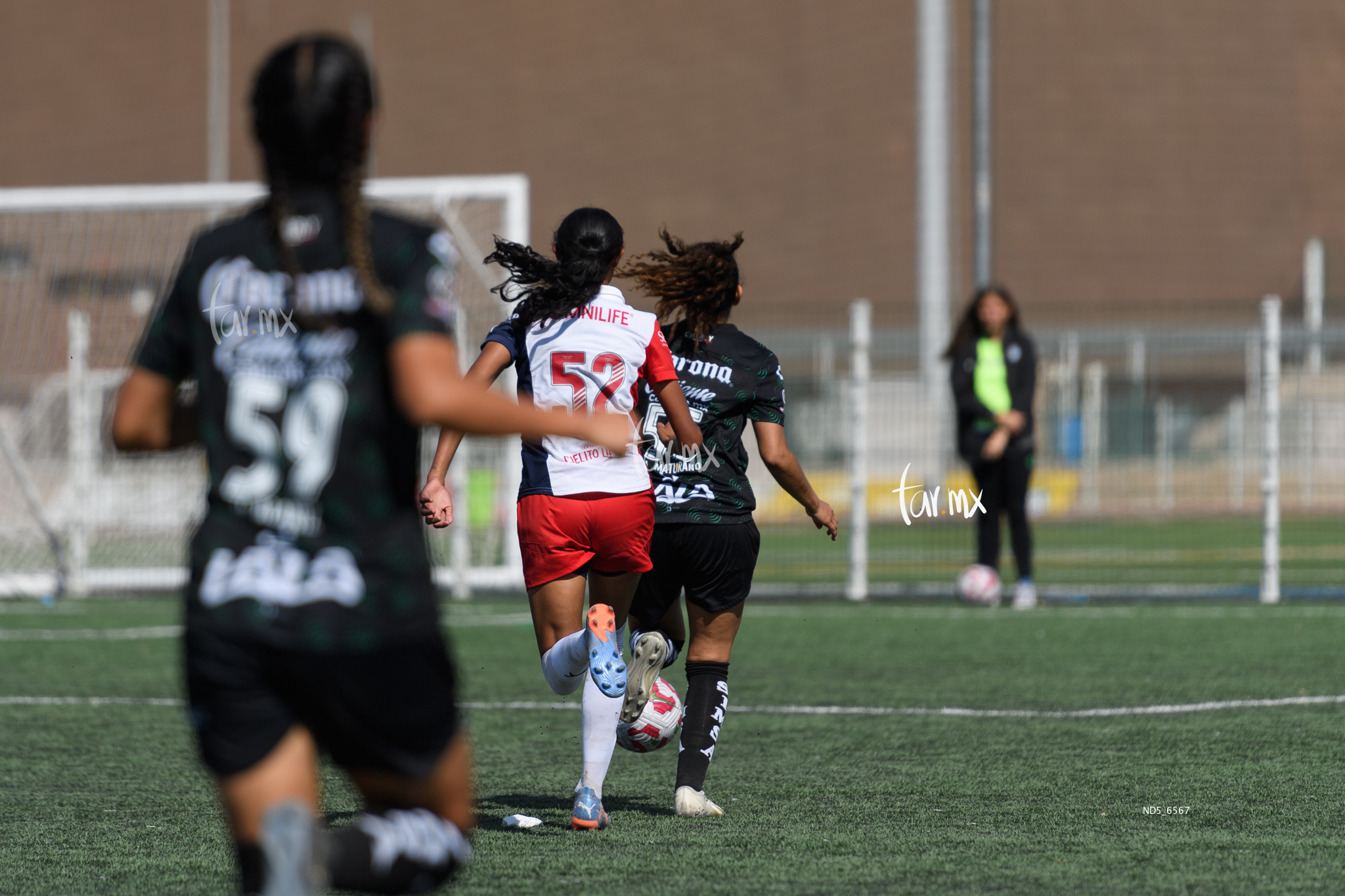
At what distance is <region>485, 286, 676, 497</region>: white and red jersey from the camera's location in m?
5.11

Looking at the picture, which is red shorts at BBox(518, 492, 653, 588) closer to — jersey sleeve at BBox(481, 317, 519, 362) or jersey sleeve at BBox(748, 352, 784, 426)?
jersey sleeve at BBox(481, 317, 519, 362)

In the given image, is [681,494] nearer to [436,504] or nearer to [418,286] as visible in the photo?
[436,504]

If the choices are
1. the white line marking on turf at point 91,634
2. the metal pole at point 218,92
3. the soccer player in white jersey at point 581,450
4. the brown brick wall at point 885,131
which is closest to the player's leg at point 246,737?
the soccer player in white jersey at point 581,450

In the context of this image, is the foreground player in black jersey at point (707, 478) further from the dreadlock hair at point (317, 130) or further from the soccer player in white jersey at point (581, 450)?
the dreadlock hair at point (317, 130)

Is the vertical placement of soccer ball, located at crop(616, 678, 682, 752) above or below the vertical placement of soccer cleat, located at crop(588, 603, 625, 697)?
below

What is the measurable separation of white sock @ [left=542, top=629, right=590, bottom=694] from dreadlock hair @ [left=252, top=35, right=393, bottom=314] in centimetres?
244

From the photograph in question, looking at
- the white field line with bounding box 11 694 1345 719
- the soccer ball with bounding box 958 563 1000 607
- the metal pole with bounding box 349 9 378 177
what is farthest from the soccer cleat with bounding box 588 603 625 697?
the metal pole with bounding box 349 9 378 177

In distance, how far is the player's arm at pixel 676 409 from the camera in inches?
202

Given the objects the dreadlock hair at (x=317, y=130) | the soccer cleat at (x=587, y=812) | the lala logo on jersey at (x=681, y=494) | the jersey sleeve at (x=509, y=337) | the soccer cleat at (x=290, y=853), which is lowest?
the soccer cleat at (x=587, y=812)

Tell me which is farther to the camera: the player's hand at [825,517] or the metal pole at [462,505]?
the metal pole at [462,505]

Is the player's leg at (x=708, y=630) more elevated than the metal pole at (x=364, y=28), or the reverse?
the metal pole at (x=364, y=28)

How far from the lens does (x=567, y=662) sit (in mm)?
5062

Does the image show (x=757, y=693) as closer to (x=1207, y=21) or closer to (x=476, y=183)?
(x=476, y=183)

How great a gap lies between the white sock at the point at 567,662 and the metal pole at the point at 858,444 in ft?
27.1
